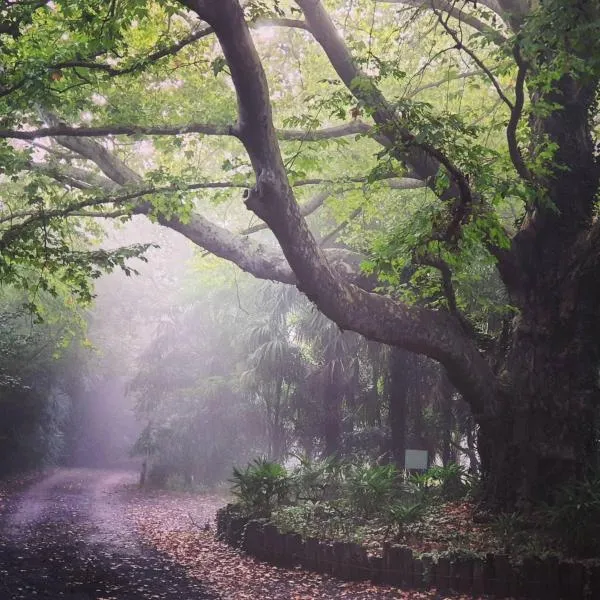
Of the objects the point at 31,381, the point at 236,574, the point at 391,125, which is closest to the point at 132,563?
the point at 236,574

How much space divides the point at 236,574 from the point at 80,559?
237 cm

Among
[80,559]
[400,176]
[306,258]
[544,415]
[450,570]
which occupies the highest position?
[400,176]

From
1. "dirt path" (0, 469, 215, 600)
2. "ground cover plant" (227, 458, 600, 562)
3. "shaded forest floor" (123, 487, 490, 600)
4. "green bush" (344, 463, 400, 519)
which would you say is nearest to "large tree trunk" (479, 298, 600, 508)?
"ground cover plant" (227, 458, 600, 562)

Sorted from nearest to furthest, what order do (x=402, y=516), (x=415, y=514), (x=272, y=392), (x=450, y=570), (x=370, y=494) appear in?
(x=450, y=570) < (x=402, y=516) < (x=415, y=514) < (x=370, y=494) < (x=272, y=392)

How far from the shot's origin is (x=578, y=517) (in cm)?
769

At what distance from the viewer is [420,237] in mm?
7105

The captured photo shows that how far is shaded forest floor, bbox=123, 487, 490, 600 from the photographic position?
23.7ft

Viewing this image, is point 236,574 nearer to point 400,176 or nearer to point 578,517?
point 578,517

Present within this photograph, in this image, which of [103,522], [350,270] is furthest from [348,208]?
[103,522]

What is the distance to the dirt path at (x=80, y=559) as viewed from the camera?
280 inches

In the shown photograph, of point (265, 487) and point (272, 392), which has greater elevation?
point (272, 392)

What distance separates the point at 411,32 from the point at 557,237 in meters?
5.65

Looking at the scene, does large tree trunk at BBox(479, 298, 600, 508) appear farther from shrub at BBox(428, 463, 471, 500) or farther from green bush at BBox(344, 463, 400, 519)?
green bush at BBox(344, 463, 400, 519)

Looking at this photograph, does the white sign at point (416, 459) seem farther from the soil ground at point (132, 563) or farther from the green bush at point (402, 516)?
the soil ground at point (132, 563)
